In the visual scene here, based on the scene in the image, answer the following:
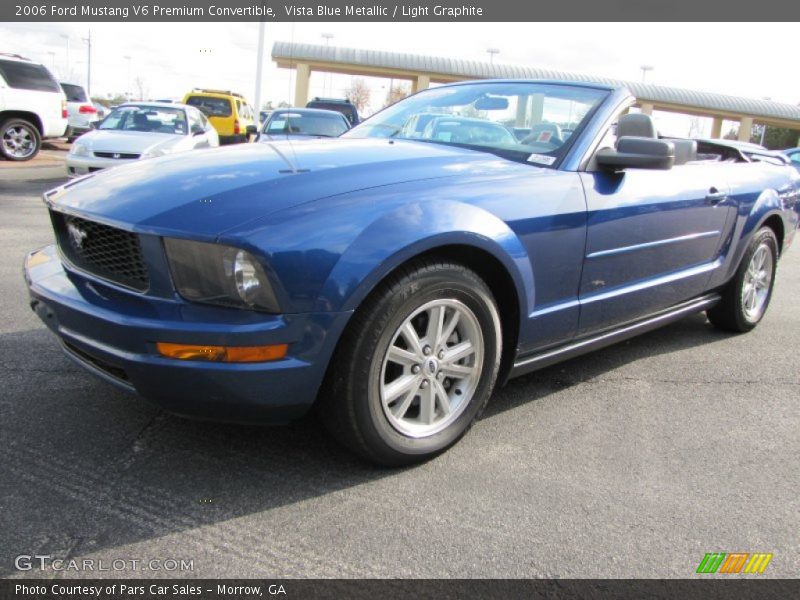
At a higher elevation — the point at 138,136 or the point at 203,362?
the point at 138,136

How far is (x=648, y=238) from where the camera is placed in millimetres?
3340

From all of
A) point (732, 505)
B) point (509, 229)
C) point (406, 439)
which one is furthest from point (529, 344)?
point (732, 505)

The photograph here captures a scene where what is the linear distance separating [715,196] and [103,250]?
3203mm

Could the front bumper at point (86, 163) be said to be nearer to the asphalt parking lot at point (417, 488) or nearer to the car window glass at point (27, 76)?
the car window glass at point (27, 76)

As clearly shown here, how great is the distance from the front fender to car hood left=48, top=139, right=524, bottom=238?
198 mm

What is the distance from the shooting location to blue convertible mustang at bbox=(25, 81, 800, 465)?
214 cm

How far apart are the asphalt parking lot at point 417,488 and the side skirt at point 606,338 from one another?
272mm

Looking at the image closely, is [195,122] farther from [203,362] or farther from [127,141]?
[203,362]

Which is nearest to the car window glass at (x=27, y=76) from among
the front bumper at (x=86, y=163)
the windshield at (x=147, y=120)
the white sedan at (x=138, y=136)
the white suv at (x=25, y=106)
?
the white suv at (x=25, y=106)

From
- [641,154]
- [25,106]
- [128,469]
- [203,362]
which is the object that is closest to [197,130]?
[25,106]

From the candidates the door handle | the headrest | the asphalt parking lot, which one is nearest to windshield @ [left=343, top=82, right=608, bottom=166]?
the headrest

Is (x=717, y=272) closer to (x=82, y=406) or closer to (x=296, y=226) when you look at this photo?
(x=296, y=226)

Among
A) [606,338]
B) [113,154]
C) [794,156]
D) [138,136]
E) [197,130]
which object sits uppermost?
[794,156]

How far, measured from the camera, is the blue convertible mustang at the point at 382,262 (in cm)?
214
